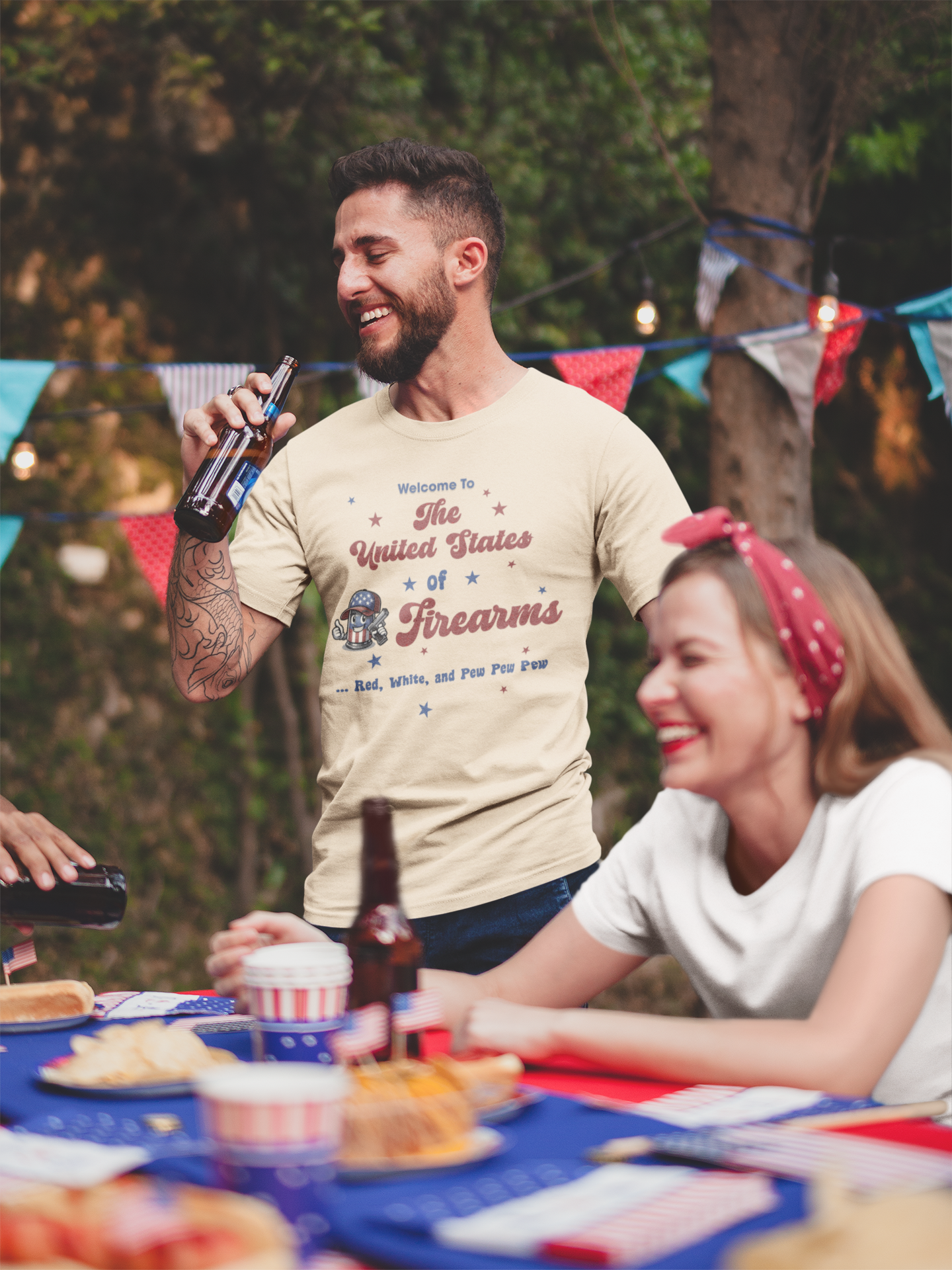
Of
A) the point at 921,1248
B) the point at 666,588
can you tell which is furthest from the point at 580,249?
the point at 921,1248

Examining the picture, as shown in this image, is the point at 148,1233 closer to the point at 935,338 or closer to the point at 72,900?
the point at 72,900

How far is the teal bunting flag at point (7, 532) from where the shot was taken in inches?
148

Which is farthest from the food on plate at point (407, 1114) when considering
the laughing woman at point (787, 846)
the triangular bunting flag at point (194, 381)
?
the triangular bunting flag at point (194, 381)

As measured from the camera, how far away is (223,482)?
200 cm

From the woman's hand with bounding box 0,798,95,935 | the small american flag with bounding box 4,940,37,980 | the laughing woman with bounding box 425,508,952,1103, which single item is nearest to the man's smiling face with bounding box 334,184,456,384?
the laughing woman with bounding box 425,508,952,1103

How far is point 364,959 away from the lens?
1.29 metres

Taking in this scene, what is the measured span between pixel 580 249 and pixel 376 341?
376 centimetres

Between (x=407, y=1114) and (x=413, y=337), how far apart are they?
59.4 inches

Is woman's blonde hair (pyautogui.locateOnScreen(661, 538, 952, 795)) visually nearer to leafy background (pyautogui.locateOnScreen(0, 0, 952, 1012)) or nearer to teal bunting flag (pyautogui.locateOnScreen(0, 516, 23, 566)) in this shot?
teal bunting flag (pyautogui.locateOnScreen(0, 516, 23, 566))

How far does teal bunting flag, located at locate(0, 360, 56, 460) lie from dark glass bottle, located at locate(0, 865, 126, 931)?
7.22ft

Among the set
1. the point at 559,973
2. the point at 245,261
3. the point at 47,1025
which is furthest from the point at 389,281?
the point at 245,261

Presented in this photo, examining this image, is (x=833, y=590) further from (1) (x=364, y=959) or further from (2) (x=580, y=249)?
(2) (x=580, y=249)

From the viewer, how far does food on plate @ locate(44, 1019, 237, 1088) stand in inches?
49.1

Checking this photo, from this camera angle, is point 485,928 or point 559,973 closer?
point 559,973
